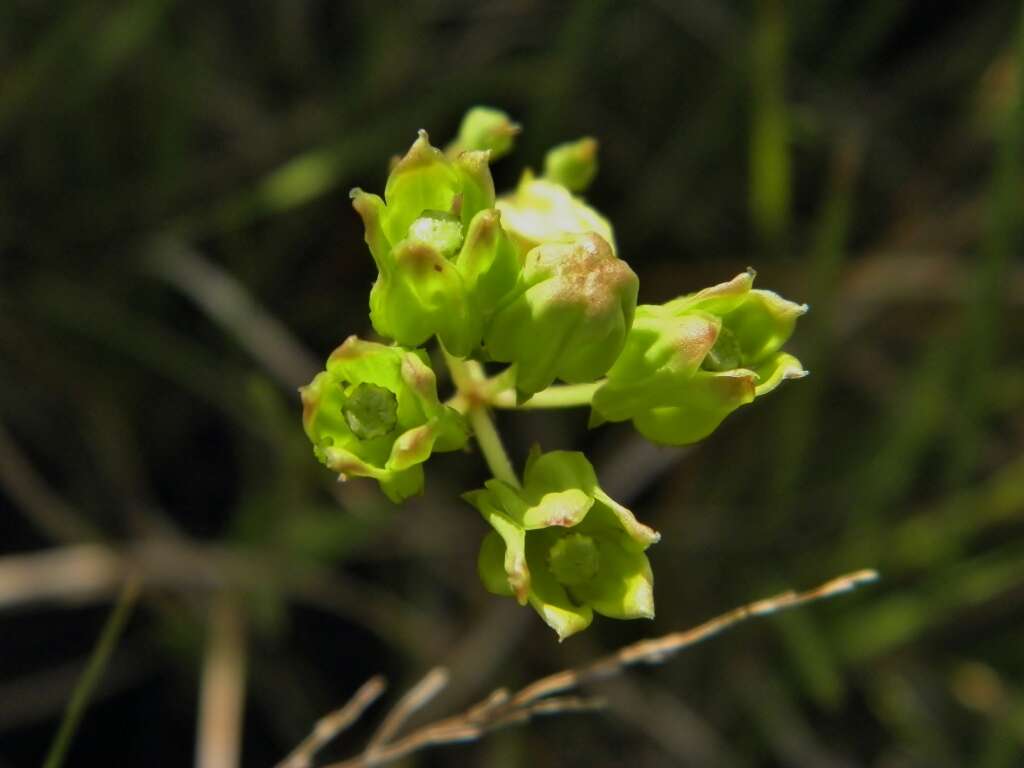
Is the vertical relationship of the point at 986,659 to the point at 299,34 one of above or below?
below

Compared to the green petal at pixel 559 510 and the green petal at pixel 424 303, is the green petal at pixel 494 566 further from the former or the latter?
the green petal at pixel 424 303

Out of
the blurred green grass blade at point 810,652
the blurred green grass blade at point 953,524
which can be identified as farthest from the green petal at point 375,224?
the blurred green grass blade at point 953,524

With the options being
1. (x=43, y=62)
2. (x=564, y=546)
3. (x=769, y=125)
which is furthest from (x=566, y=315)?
(x=43, y=62)

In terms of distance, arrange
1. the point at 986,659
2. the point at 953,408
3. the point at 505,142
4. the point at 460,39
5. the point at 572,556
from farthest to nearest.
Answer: the point at 460,39 < the point at 986,659 < the point at 953,408 < the point at 505,142 < the point at 572,556

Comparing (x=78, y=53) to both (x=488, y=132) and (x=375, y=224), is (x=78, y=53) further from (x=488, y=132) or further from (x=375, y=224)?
(x=375, y=224)

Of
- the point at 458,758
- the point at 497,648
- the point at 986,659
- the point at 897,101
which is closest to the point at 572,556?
the point at 497,648

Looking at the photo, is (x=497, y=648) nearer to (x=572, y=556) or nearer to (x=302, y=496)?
(x=302, y=496)

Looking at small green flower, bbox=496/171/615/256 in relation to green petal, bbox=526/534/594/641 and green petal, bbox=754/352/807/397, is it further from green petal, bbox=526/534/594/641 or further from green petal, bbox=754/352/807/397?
green petal, bbox=526/534/594/641
